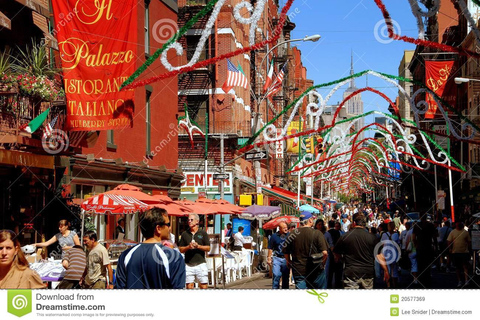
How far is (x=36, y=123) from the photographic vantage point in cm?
1739

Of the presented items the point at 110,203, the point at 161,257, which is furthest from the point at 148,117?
the point at 161,257

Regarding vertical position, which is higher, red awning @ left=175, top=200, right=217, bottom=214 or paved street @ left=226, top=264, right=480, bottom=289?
red awning @ left=175, top=200, right=217, bottom=214

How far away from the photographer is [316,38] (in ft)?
94.2

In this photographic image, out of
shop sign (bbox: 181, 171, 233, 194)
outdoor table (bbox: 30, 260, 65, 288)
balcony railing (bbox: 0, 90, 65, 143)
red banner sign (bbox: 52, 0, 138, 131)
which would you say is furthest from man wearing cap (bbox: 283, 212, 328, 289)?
shop sign (bbox: 181, 171, 233, 194)

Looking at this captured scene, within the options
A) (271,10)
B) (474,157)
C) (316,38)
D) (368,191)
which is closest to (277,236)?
(316,38)

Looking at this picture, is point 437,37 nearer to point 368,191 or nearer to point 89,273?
point 89,273

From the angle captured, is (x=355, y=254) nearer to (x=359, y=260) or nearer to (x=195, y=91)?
(x=359, y=260)

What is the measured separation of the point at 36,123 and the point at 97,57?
116 inches

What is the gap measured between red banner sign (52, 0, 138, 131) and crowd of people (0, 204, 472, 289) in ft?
10.1

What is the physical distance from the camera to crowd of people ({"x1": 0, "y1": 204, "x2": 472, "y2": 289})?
22.8 feet

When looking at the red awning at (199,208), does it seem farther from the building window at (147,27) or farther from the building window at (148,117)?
the building window at (147,27)

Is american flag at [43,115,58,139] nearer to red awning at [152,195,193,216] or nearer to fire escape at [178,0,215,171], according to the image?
red awning at [152,195,193,216]

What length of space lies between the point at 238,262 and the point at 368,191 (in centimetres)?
16729
